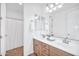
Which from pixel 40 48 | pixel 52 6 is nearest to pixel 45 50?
pixel 40 48

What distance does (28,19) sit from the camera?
156cm

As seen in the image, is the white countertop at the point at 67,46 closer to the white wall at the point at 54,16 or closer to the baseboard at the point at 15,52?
the white wall at the point at 54,16

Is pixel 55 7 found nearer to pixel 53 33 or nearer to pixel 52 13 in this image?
pixel 52 13

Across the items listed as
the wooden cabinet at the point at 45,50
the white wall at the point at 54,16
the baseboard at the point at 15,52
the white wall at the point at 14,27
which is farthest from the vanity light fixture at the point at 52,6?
the baseboard at the point at 15,52

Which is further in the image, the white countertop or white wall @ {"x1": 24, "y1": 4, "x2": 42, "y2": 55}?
white wall @ {"x1": 24, "y1": 4, "x2": 42, "y2": 55}

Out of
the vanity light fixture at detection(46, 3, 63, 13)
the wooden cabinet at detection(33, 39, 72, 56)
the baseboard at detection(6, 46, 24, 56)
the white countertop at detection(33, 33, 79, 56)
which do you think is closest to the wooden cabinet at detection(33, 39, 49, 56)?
the wooden cabinet at detection(33, 39, 72, 56)

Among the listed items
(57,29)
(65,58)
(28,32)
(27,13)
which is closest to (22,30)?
(28,32)

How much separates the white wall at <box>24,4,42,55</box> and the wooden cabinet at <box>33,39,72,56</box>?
0.10 meters

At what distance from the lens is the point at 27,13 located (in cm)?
156

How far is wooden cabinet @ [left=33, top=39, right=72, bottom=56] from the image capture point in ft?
4.93

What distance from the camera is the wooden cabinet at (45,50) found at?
1.50 metres

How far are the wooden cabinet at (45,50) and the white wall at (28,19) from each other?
10 centimetres

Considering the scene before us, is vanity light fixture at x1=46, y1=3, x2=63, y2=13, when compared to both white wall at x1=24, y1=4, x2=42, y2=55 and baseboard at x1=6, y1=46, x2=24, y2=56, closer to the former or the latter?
white wall at x1=24, y1=4, x2=42, y2=55

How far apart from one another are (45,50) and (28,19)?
0.60 metres
